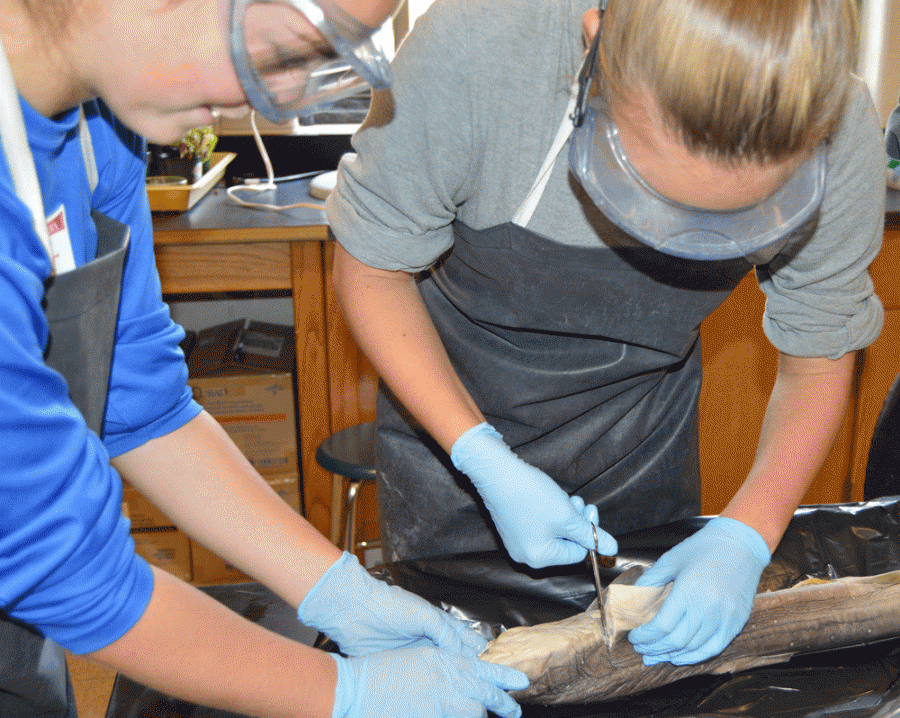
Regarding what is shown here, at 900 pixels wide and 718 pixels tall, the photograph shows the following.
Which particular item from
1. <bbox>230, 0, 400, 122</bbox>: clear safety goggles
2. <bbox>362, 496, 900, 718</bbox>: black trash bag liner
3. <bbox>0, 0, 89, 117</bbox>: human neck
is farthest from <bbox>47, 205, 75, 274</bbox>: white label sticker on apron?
<bbox>362, 496, 900, 718</bbox>: black trash bag liner

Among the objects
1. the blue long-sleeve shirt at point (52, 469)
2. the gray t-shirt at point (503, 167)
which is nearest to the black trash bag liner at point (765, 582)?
the gray t-shirt at point (503, 167)

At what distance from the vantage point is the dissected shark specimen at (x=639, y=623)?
1078mm

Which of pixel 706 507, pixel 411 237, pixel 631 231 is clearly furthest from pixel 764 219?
pixel 706 507

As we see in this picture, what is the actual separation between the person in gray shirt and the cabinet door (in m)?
1.17

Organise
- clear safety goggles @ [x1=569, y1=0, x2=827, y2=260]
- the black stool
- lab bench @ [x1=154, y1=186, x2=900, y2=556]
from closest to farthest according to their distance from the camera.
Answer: clear safety goggles @ [x1=569, y1=0, x2=827, y2=260] → the black stool → lab bench @ [x1=154, y1=186, x2=900, y2=556]

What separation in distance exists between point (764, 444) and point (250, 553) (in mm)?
852

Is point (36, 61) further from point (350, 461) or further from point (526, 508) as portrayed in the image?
point (350, 461)

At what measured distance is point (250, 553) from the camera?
42.1 inches

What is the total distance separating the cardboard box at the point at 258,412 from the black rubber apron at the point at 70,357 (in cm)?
160

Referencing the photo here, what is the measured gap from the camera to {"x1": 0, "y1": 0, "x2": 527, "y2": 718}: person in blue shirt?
2.25 ft

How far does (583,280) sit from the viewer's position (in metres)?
1.26

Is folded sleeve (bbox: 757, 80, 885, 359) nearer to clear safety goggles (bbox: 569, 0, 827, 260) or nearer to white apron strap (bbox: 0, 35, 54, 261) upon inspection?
clear safety goggles (bbox: 569, 0, 827, 260)

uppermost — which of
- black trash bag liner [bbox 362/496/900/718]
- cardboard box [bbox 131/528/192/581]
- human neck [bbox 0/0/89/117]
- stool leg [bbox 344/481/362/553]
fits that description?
human neck [bbox 0/0/89/117]

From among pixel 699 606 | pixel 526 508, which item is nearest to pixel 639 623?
pixel 699 606
